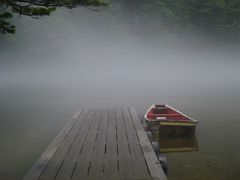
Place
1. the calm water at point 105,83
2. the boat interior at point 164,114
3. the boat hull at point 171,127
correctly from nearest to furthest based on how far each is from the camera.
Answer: the calm water at point 105,83 < the boat hull at point 171,127 < the boat interior at point 164,114

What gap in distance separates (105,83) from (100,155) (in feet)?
144

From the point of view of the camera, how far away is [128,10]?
80.8 meters

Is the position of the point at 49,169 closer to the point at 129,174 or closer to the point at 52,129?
the point at 129,174

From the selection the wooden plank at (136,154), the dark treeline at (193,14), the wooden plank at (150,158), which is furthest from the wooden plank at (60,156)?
the dark treeline at (193,14)

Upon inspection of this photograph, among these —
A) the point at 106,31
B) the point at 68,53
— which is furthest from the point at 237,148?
the point at 106,31

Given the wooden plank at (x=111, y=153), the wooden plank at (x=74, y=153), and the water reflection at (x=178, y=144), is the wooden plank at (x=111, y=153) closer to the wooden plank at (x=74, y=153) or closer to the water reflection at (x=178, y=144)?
the wooden plank at (x=74, y=153)

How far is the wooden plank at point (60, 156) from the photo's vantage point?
292 inches

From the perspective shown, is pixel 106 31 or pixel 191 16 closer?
pixel 106 31

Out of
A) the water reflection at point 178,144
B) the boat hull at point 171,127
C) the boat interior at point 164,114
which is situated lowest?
the water reflection at point 178,144

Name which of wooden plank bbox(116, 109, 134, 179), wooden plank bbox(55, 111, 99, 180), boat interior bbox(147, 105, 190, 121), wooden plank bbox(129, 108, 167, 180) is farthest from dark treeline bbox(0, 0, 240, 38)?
wooden plank bbox(129, 108, 167, 180)

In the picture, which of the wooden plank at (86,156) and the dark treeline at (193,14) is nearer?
the wooden plank at (86,156)

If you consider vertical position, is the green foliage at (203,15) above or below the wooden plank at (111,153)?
above

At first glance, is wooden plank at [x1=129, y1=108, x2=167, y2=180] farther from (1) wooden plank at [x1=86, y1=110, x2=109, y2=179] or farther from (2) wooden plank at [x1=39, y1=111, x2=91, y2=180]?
(2) wooden plank at [x1=39, y1=111, x2=91, y2=180]

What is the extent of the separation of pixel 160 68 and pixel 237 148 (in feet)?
223
